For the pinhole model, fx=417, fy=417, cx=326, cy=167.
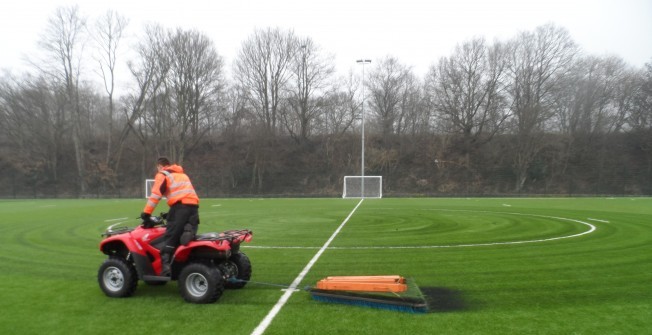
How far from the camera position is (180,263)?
5734mm

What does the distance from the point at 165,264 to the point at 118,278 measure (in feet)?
2.50

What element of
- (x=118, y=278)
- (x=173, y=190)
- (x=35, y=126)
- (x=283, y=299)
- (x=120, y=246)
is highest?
(x=35, y=126)

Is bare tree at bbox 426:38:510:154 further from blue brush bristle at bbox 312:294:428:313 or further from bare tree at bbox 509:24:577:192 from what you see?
blue brush bristle at bbox 312:294:428:313

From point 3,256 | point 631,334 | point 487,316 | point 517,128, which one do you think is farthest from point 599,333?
point 517,128

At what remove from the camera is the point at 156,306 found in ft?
18.1

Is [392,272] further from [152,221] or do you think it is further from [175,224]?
[152,221]

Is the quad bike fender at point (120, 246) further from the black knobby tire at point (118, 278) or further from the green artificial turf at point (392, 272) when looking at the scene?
the green artificial turf at point (392, 272)

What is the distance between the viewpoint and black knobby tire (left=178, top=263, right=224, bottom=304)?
17.9 ft

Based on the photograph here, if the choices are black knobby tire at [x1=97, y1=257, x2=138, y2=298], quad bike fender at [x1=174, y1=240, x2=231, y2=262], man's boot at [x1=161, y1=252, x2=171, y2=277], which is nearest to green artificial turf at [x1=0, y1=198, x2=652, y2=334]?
black knobby tire at [x1=97, y1=257, x2=138, y2=298]

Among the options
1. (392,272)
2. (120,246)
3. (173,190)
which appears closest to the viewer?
(173,190)

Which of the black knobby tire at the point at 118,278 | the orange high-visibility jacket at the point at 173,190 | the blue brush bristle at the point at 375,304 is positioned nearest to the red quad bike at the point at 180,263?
the black knobby tire at the point at 118,278

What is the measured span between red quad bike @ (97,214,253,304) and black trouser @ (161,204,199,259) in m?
0.12

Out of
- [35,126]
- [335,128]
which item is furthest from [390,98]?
[35,126]

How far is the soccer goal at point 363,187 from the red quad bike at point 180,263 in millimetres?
29030
